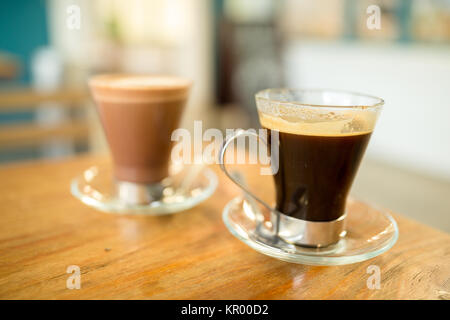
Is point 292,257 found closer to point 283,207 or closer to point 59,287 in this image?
point 283,207

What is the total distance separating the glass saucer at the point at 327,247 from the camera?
0.42m

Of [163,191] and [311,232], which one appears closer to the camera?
[311,232]

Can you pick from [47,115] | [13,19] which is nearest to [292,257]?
[47,115]

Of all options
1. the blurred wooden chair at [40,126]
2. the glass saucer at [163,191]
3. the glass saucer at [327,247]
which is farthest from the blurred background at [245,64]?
the glass saucer at [327,247]

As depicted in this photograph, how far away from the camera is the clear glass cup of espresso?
426mm

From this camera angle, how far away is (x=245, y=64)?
399 cm

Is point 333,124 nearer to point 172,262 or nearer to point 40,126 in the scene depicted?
point 172,262

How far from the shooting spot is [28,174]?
0.74 m

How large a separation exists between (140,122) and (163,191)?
117mm

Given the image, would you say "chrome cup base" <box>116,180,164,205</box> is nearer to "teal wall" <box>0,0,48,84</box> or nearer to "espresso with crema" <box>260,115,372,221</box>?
"espresso with crema" <box>260,115,372,221</box>

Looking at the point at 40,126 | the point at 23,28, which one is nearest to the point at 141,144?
the point at 40,126

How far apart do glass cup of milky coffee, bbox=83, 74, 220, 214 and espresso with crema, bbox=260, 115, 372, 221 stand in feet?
0.49

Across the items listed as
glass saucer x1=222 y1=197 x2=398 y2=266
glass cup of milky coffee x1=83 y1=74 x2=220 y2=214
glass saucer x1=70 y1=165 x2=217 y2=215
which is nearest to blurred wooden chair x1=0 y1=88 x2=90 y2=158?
glass saucer x1=70 y1=165 x2=217 y2=215

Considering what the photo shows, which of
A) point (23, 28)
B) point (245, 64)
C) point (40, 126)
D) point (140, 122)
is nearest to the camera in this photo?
point (140, 122)
